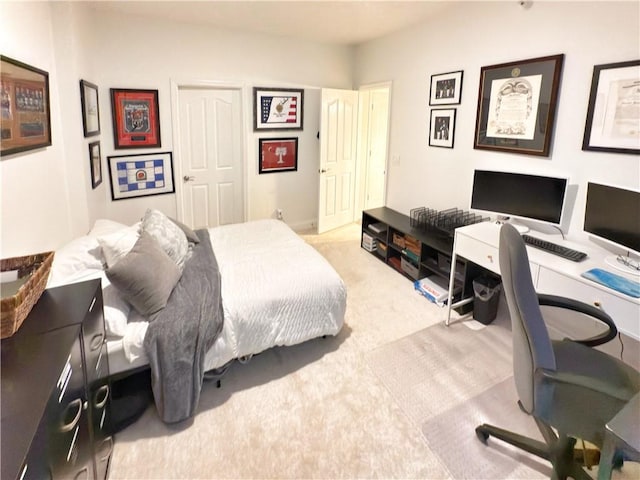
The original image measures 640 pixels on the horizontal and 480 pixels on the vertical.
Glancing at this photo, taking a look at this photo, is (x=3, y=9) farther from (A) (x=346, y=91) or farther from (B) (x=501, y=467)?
(A) (x=346, y=91)

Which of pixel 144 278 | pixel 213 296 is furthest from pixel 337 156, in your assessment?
pixel 144 278

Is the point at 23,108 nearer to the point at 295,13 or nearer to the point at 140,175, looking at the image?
the point at 140,175

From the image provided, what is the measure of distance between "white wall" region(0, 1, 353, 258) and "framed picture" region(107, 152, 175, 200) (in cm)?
8

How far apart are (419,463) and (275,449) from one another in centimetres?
69

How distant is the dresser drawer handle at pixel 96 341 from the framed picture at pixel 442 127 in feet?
10.6

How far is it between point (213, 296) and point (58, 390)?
1140 mm

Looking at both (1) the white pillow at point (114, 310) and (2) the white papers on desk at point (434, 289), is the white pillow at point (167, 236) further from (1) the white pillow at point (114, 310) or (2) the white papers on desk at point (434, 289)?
(2) the white papers on desk at point (434, 289)

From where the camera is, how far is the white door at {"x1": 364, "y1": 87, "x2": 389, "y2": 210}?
17.5 feet

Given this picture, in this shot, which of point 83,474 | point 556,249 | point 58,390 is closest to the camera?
point 58,390

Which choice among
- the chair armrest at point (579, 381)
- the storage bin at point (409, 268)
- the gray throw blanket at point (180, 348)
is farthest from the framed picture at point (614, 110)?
the gray throw blanket at point (180, 348)

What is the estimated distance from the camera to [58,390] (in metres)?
1.01

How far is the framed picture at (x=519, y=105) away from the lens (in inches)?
103

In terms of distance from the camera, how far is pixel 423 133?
3889 mm

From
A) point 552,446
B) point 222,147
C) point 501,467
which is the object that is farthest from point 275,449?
point 222,147
